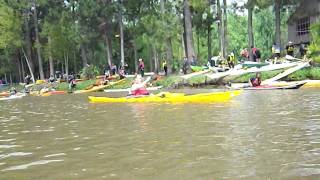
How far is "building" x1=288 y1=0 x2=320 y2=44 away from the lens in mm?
43719

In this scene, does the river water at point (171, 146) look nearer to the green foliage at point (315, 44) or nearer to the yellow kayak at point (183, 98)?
the yellow kayak at point (183, 98)

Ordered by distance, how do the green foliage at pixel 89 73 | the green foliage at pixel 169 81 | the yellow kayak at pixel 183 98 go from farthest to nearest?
the green foliage at pixel 89 73 → the green foliage at pixel 169 81 → the yellow kayak at pixel 183 98

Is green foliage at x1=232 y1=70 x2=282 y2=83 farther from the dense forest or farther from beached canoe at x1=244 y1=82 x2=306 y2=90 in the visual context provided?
the dense forest

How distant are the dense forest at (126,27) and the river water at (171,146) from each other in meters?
24.5

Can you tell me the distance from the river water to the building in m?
30.0

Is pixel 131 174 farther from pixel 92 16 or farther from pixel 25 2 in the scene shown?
pixel 25 2

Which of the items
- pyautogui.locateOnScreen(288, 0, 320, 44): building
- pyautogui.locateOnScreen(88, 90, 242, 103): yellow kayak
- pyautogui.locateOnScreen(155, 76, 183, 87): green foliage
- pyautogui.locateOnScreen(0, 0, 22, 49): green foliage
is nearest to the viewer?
pyautogui.locateOnScreen(88, 90, 242, 103): yellow kayak

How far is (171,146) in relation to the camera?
9438 millimetres

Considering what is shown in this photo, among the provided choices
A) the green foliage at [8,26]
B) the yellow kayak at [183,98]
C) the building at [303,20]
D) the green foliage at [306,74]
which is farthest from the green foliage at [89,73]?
the yellow kayak at [183,98]

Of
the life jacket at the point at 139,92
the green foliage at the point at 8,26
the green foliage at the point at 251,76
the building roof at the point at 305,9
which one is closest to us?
the life jacket at the point at 139,92

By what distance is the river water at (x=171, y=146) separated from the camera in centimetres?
723

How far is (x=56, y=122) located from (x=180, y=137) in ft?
20.7

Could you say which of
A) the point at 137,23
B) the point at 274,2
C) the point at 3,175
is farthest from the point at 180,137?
the point at 137,23

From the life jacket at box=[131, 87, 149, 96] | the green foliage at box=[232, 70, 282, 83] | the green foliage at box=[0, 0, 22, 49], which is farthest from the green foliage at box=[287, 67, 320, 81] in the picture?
the green foliage at box=[0, 0, 22, 49]
